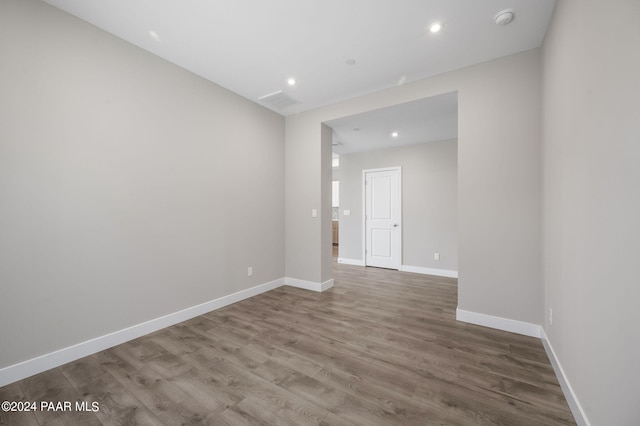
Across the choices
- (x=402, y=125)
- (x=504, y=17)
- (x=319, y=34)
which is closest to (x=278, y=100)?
(x=319, y=34)

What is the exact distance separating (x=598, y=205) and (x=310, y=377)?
6.75ft

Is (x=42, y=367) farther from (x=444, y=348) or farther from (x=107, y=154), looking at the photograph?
(x=444, y=348)

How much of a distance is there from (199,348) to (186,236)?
125 cm

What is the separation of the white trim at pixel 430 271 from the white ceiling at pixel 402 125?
268 centimetres

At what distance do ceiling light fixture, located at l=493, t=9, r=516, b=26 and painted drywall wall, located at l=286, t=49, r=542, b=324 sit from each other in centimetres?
63

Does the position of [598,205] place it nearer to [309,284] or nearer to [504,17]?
[504,17]

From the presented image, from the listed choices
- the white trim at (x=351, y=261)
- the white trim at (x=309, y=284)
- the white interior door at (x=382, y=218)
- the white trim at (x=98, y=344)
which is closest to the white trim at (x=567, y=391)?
the white trim at (x=309, y=284)

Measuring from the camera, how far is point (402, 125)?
4.14m

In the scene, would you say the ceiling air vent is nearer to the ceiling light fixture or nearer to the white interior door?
the ceiling light fixture

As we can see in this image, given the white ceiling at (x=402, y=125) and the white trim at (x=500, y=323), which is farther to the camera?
the white ceiling at (x=402, y=125)

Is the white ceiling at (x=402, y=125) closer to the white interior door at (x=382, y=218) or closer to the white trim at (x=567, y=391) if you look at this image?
the white interior door at (x=382, y=218)

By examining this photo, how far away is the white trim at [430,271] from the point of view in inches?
195

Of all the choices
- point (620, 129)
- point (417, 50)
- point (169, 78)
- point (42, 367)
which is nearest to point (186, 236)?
point (42, 367)

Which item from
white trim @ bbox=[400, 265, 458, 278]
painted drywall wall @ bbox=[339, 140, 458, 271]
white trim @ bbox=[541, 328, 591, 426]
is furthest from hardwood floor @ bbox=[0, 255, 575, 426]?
painted drywall wall @ bbox=[339, 140, 458, 271]
